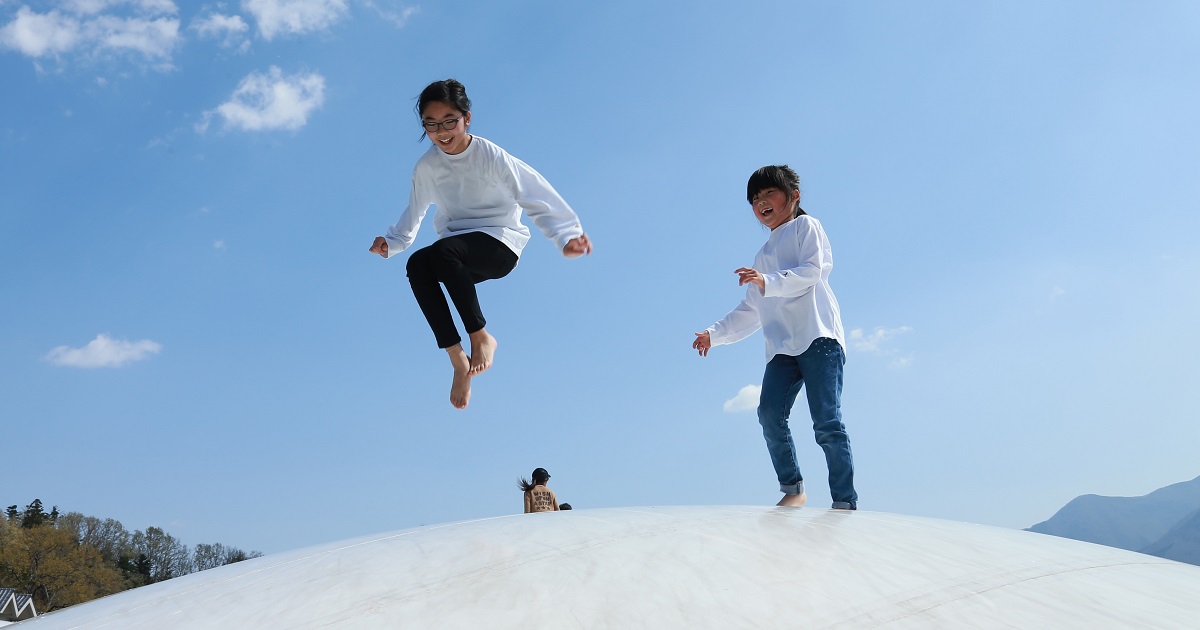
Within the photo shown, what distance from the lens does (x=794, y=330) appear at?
532 centimetres

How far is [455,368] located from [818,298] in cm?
248

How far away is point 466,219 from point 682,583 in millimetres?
3856

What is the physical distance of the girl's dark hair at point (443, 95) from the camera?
5504 millimetres

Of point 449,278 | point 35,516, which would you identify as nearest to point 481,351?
point 449,278

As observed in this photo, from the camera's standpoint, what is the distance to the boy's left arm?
4.97 metres

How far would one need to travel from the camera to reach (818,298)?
5328 mm

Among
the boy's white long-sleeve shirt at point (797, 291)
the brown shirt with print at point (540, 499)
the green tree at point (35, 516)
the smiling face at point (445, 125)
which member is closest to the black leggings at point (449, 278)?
the smiling face at point (445, 125)

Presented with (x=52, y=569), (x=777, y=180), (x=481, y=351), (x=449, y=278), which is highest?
(x=52, y=569)

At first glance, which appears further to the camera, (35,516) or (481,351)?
(35,516)

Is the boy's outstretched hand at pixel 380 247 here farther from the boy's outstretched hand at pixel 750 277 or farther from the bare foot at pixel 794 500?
the bare foot at pixel 794 500

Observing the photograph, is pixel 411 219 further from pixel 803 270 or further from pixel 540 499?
pixel 540 499

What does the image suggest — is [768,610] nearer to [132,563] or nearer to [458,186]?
[458,186]

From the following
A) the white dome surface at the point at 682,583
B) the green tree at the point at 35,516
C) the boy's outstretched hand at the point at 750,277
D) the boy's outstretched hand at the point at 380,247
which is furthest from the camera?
the green tree at the point at 35,516

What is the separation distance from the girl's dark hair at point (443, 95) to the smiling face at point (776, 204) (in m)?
2.16
